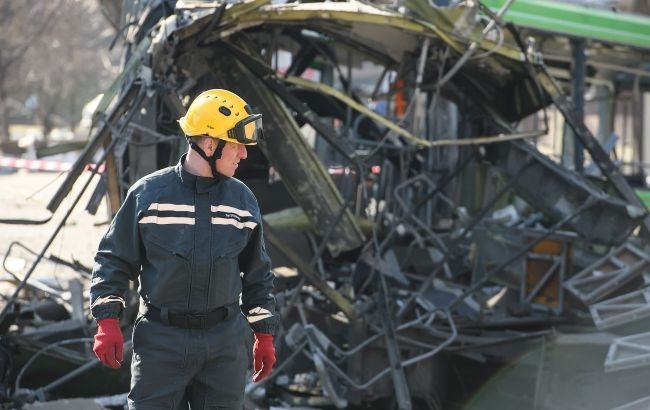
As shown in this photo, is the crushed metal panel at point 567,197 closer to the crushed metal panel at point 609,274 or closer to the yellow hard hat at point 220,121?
the crushed metal panel at point 609,274

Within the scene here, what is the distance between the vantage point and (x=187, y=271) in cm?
393

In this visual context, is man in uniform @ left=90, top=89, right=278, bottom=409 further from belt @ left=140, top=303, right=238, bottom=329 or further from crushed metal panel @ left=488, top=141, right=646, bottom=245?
crushed metal panel @ left=488, top=141, right=646, bottom=245

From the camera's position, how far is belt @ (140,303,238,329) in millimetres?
3941

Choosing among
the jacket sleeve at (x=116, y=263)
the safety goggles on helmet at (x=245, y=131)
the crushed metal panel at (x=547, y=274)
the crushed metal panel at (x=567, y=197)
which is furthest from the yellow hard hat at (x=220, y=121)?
the crushed metal panel at (x=547, y=274)

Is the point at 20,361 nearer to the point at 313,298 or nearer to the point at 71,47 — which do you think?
the point at 313,298

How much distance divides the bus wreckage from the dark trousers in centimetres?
230

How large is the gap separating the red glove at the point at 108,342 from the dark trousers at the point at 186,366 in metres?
0.09

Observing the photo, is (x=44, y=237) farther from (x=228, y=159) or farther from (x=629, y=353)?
(x=228, y=159)

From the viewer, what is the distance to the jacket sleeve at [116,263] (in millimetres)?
3900

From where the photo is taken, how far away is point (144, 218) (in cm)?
394

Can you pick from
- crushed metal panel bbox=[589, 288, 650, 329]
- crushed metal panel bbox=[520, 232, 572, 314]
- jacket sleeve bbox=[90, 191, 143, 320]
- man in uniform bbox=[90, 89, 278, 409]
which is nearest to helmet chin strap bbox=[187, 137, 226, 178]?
man in uniform bbox=[90, 89, 278, 409]

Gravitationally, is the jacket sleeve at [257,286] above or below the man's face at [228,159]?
below

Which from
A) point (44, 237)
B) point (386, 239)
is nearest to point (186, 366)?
point (386, 239)

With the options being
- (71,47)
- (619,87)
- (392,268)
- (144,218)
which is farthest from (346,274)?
(71,47)
